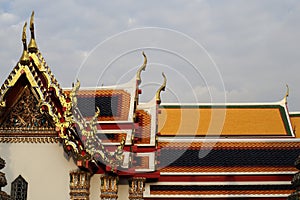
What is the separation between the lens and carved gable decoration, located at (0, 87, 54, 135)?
31.5 ft

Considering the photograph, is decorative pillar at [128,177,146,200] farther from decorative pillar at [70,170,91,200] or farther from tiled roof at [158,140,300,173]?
decorative pillar at [70,170,91,200]

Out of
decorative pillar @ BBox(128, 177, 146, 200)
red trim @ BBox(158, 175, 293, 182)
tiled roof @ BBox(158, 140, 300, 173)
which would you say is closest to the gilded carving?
decorative pillar @ BBox(128, 177, 146, 200)

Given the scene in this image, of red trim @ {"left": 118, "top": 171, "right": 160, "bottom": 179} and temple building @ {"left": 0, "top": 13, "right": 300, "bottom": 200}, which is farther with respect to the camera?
red trim @ {"left": 118, "top": 171, "right": 160, "bottom": 179}

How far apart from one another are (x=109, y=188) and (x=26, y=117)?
2133 mm

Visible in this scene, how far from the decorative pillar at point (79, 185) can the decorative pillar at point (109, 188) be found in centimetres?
33

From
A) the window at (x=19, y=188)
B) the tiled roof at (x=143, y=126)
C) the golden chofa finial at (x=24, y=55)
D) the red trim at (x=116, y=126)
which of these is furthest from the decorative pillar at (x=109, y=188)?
the golden chofa finial at (x=24, y=55)

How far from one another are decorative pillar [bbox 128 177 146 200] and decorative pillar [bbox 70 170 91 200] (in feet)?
3.11

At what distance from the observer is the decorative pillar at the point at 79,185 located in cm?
930

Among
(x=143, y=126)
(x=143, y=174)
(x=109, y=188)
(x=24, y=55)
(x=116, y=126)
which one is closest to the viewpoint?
(x=24, y=55)

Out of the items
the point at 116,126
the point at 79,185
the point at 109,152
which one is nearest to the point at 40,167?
the point at 79,185

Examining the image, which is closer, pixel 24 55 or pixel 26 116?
pixel 24 55

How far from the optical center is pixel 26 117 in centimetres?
965

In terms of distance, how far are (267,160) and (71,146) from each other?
452 centimetres

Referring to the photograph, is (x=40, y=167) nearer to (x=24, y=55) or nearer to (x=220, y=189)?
(x=24, y=55)
